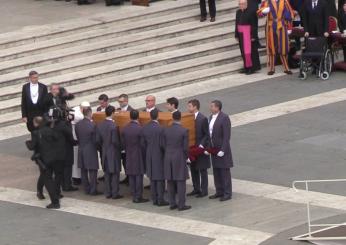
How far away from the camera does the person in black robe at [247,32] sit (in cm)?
2683

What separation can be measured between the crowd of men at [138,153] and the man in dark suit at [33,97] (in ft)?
5.84

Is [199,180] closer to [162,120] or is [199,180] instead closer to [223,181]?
[223,181]

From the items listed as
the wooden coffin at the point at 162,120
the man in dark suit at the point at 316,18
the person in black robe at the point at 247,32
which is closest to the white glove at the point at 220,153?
the wooden coffin at the point at 162,120

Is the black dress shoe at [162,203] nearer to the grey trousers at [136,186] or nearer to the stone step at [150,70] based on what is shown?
the grey trousers at [136,186]

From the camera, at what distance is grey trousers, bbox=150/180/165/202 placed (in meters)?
18.5

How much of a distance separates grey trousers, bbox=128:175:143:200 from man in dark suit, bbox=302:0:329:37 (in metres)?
8.99

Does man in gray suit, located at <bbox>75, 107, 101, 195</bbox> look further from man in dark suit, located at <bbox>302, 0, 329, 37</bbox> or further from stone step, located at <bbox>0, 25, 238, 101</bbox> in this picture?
man in dark suit, located at <bbox>302, 0, 329, 37</bbox>

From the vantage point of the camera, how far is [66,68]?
86.4 ft

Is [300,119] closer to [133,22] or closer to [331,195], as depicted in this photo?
[331,195]

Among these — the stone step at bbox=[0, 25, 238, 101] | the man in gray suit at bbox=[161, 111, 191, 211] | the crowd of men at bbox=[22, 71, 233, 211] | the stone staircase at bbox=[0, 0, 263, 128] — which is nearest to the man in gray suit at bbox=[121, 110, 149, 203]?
the crowd of men at bbox=[22, 71, 233, 211]

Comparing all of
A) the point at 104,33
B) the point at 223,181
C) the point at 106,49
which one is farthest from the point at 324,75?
the point at 223,181

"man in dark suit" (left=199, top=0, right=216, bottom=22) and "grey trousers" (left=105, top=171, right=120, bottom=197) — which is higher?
"man in dark suit" (left=199, top=0, right=216, bottom=22)

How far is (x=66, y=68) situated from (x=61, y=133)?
7.50 metres

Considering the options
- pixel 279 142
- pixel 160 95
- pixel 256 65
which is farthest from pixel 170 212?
pixel 256 65
